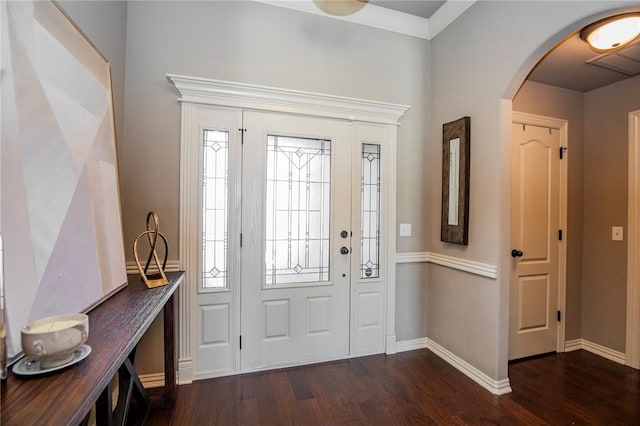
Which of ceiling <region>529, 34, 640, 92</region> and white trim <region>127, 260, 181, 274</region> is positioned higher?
ceiling <region>529, 34, 640, 92</region>

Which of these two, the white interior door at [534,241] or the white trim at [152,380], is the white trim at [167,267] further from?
the white interior door at [534,241]

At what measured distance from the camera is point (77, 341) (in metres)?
0.88

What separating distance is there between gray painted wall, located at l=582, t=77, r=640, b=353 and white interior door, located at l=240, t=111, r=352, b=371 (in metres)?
2.63

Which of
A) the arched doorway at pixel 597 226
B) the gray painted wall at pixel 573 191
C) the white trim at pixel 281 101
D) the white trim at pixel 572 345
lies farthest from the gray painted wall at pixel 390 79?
the white trim at pixel 572 345

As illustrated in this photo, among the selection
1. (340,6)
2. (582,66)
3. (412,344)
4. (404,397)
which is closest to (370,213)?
(412,344)

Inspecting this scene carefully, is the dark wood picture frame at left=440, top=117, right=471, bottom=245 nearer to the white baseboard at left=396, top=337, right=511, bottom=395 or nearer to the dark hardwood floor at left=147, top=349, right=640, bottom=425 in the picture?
the white baseboard at left=396, top=337, right=511, bottom=395

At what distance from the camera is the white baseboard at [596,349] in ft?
9.00

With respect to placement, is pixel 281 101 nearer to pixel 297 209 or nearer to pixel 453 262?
pixel 297 209

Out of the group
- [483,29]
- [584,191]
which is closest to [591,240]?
[584,191]

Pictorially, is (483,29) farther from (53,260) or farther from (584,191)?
(53,260)

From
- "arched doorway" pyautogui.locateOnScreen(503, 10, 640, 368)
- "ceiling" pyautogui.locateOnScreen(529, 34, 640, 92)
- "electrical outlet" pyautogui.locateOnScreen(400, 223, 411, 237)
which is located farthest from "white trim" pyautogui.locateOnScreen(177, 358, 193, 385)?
"ceiling" pyautogui.locateOnScreen(529, 34, 640, 92)

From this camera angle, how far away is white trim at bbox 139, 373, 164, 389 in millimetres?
2178

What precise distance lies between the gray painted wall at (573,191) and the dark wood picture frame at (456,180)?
4.15 feet

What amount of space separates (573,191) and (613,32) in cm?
172
